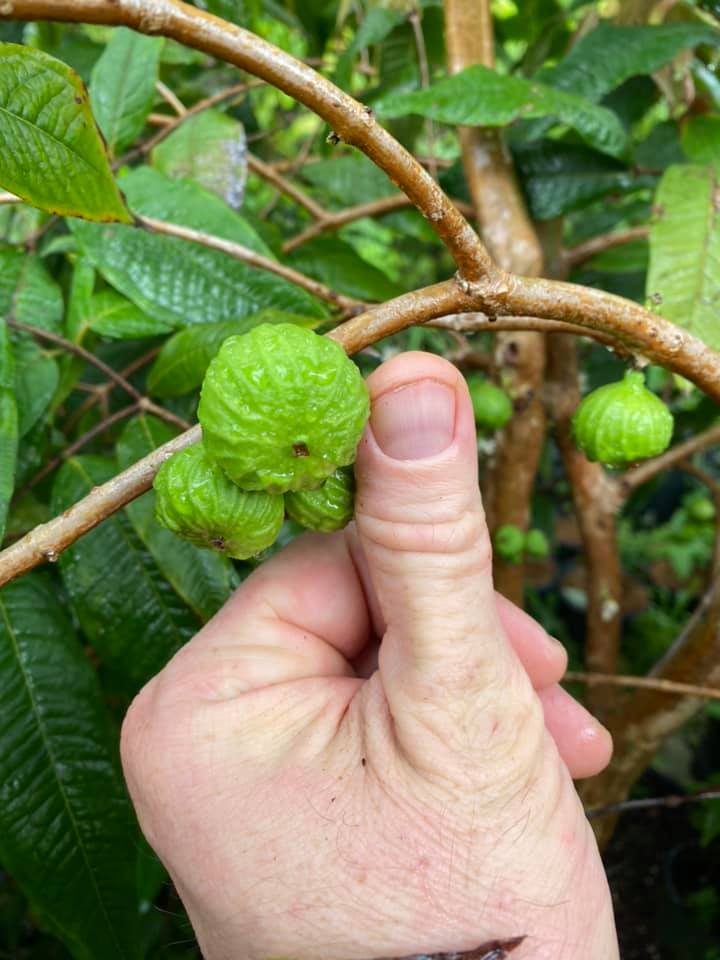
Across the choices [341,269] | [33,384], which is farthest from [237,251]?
[341,269]

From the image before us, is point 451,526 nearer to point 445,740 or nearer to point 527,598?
point 445,740

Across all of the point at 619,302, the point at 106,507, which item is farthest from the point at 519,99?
the point at 106,507

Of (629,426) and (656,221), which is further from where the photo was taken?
(656,221)

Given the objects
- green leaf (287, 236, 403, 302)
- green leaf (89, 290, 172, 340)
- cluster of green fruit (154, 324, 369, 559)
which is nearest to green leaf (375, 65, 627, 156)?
green leaf (287, 236, 403, 302)

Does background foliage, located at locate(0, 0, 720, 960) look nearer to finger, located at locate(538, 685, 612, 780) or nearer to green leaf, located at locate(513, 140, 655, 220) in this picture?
green leaf, located at locate(513, 140, 655, 220)

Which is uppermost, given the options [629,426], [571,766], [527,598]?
[629,426]

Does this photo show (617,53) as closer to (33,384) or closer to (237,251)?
(237,251)
